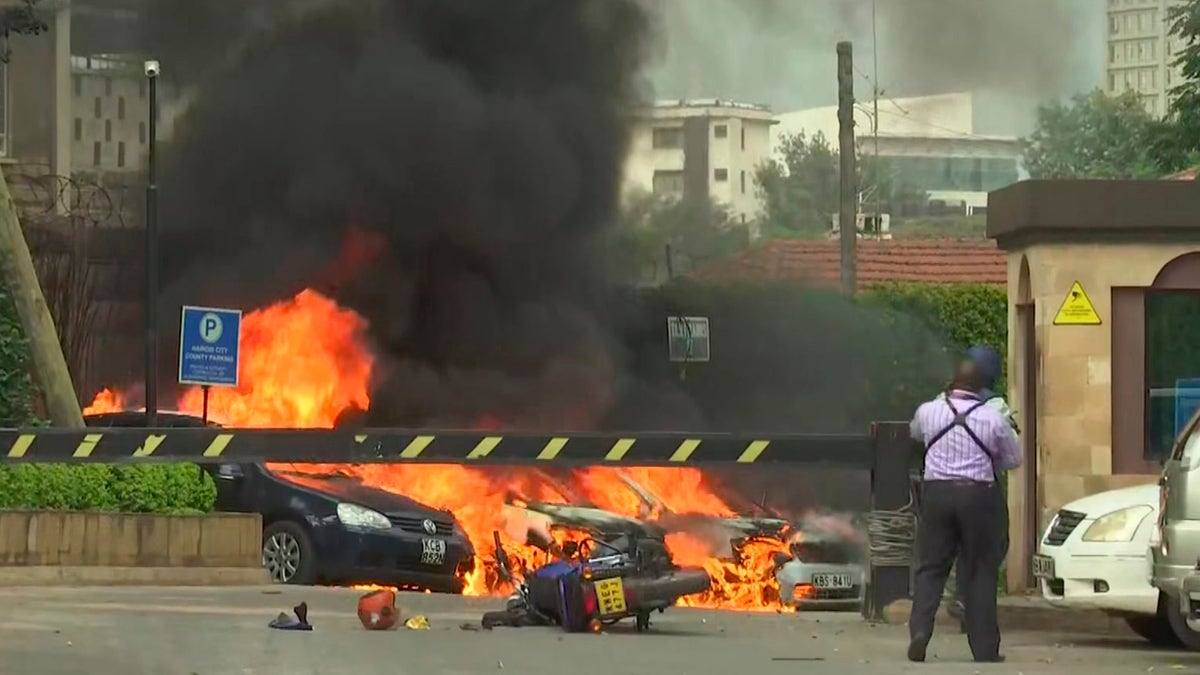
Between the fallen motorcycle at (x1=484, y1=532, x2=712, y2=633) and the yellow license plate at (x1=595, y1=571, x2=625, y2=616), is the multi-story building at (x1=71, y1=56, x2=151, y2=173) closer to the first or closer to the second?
the fallen motorcycle at (x1=484, y1=532, x2=712, y2=633)

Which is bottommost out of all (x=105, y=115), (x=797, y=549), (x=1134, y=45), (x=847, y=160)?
(x=797, y=549)

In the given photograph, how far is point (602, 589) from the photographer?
11836 millimetres

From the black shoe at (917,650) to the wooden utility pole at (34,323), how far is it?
1043 centimetres

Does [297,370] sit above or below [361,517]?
above

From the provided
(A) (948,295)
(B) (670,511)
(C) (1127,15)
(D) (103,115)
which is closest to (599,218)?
(A) (948,295)

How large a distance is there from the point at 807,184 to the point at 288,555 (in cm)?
4669

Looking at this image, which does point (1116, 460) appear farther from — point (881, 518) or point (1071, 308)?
point (881, 518)

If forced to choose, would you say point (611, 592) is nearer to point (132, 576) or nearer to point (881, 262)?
point (132, 576)

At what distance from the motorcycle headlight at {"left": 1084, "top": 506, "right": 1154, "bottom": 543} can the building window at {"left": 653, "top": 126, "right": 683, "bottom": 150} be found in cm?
2443

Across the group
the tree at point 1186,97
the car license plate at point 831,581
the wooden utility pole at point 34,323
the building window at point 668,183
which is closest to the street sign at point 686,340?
the building window at point 668,183

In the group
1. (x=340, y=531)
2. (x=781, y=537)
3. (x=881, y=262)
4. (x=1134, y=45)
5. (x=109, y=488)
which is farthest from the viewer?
(x=1134, y=45)

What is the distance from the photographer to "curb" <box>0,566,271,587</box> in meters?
14.7

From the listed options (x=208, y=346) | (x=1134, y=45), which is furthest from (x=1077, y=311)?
(x=1134, y=45)

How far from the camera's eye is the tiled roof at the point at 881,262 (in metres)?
39.7
